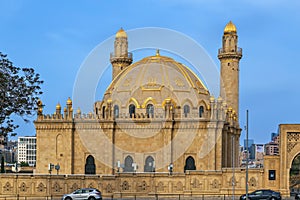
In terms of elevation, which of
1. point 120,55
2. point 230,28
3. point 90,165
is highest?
point 230,28

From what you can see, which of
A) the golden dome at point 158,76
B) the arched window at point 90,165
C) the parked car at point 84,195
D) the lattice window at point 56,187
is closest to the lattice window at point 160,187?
the lattice window at point 56,187

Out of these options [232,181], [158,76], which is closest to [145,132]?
[158,76]

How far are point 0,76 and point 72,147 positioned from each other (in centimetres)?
3345

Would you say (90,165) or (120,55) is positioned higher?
(120,55)

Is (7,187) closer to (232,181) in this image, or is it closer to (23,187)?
(23,187)

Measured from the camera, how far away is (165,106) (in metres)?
66.6

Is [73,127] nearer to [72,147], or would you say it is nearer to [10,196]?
[72,147]

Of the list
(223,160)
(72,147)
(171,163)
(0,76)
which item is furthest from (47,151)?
(0,76)

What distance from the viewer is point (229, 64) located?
252 ft

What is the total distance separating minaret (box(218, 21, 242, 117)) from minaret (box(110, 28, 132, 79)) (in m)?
12.2

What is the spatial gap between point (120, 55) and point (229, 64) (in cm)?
1388

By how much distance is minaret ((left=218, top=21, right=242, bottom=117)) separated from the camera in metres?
76.7

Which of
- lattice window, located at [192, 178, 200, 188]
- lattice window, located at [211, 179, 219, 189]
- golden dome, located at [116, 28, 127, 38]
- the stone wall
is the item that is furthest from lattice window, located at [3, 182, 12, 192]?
golden dome, located at [116, 28, 127, 38]

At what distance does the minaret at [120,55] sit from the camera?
82625 mm
